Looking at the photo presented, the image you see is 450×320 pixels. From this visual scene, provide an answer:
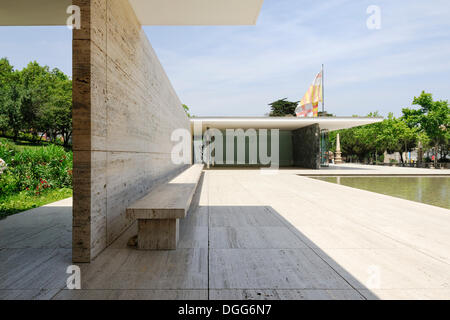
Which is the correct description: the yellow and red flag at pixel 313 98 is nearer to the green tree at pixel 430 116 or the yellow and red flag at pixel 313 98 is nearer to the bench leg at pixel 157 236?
the green tree at pixel 430 116

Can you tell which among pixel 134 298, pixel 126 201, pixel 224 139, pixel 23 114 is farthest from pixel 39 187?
pixel 23 114

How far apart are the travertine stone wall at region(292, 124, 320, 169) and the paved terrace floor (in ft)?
41.4

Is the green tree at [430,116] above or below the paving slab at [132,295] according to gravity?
above

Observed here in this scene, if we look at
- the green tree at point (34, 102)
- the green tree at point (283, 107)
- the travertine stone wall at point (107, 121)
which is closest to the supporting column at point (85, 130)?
the travertine stone wall at point (107, 121)

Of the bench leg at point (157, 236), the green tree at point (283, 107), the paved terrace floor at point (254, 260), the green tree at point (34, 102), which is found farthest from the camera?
the green tree at point (283, 107)

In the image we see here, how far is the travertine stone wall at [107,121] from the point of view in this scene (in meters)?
2.30

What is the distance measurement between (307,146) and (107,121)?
17109mm

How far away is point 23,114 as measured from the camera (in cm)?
2789

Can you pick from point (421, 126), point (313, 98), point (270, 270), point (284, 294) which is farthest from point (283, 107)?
point (284, 294)

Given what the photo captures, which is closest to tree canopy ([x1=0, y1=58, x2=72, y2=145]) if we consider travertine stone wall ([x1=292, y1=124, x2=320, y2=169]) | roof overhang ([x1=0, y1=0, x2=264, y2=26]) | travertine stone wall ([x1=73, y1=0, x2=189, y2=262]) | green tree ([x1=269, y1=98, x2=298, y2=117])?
travertine stone wall ([x1=292, y1=124, x2=320, y2=169])

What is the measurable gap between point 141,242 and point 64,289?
2.86ft

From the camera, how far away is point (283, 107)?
151ft

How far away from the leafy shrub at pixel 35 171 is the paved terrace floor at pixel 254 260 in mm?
2860

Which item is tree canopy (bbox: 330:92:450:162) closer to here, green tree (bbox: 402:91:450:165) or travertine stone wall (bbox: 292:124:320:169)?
green tree (bbox: 402:91:450:165)
